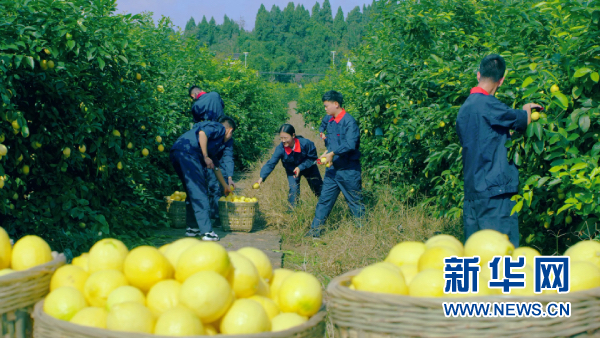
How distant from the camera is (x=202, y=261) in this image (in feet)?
5.99

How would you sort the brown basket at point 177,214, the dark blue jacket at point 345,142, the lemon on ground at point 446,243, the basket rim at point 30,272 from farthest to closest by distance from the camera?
the brown basket at point 177,214, the dark blue jacket at point 345,142, the lemon on ground at point 446,243, the basket rim at point 30,272

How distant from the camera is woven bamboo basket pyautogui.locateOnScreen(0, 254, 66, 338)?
1.93 m

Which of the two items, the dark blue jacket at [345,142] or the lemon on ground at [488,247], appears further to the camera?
the dark blue jacket at [345,142]

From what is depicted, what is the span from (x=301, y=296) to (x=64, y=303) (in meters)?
0.82

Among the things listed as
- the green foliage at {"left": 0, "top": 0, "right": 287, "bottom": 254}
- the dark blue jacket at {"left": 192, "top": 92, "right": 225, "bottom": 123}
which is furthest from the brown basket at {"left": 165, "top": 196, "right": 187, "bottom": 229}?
the dark blue jacket at {"left": 192, "top": 92, "right": 225, "bottom": 123}

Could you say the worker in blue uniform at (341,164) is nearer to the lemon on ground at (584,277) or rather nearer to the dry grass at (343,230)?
the dry grass at (343,230)

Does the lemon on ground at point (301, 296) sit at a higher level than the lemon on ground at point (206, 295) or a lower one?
lower

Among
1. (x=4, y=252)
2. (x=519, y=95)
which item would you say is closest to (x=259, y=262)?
(x=4, y=252)

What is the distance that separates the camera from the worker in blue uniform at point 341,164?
614 centimetres

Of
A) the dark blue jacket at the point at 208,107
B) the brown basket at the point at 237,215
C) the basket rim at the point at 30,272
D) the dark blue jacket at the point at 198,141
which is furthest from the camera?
the dark blue jacket at the point at 208,107

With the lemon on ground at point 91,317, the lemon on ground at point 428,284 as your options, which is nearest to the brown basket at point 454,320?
the lemon on ground at point 428,284

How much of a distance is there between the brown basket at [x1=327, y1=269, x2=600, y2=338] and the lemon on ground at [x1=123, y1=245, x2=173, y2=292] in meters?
0.68

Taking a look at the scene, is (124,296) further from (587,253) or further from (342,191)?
(342,191)

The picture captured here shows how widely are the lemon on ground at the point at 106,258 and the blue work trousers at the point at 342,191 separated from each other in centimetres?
425
